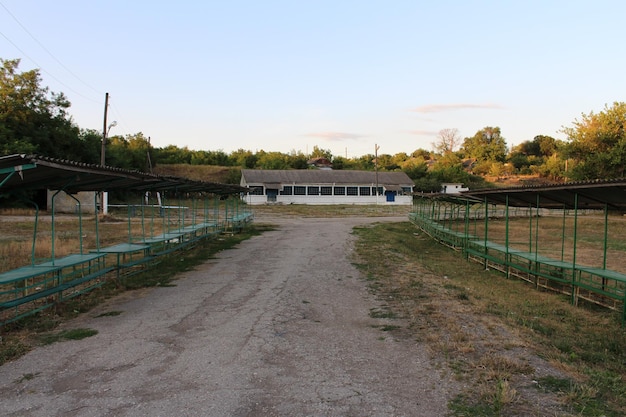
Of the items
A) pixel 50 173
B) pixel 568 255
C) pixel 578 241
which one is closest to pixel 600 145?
pixel 578 241

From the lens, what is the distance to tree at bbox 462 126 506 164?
83.7m

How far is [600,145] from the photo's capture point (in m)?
39.2

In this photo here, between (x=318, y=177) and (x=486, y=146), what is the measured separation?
47.4m

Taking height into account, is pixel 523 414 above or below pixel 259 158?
below

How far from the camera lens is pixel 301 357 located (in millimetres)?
5047

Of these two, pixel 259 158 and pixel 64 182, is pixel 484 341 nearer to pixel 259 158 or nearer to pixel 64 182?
pixel 64 182

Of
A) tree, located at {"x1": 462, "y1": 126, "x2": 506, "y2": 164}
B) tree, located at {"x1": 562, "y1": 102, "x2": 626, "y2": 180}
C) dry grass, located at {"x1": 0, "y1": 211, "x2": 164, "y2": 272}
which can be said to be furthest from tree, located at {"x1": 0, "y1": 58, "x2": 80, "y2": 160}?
tree, located at {"x1": 462, "y1": 126, "x2": 506, "y2": 164}

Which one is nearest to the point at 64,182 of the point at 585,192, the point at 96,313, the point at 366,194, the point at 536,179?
the point at 96,313

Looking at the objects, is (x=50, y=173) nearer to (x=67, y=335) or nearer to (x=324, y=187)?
(x=67, y=335)

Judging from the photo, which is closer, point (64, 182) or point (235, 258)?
point (64, 182)

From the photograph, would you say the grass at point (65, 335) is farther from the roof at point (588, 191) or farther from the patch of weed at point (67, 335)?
the roof at point (588, 191)

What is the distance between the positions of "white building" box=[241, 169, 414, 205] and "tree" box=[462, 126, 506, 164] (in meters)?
35.3

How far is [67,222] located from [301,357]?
2439cm

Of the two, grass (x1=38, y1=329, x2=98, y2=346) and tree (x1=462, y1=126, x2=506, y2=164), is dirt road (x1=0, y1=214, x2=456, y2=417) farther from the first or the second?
tree (x1=462, y1=126, x2=506, y2=164)
